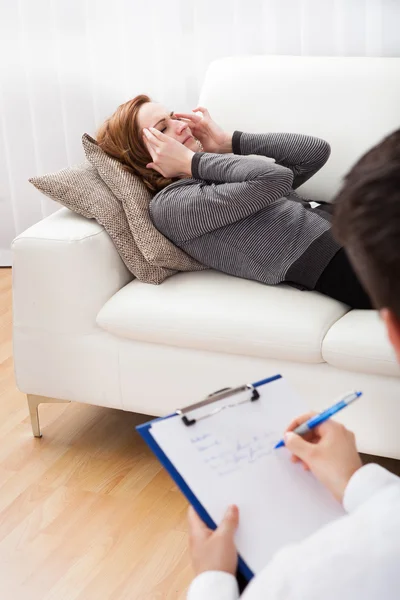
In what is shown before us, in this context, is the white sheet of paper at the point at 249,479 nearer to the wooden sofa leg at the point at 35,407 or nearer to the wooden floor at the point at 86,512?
the wooden floor at the point at 86,512

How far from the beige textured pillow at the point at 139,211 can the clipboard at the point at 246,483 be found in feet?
3.44

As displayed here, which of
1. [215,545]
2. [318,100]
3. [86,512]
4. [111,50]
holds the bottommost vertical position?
[86,512]

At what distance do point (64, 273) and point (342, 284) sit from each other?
70cm

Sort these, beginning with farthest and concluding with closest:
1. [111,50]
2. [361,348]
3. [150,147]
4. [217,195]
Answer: [111,50] → [150,147] → [217,195] → [361,348]

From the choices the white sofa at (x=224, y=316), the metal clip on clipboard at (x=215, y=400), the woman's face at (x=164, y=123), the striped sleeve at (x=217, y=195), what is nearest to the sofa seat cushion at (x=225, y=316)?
the white sofa at (x=224, y=316)

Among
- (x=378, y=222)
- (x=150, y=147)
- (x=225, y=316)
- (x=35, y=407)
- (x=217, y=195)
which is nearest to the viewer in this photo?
(x=378, y=222)

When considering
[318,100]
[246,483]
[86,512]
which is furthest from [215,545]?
[318,100]

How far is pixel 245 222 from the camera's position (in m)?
2.14

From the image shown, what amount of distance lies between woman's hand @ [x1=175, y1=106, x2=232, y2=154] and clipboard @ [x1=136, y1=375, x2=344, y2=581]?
1358mm

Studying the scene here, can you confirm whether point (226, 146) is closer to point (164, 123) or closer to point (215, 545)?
point (164, 123)

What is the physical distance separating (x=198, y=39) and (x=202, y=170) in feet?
3.43

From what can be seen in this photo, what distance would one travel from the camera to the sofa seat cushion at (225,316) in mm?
1933

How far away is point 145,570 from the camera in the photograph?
1.80 meters

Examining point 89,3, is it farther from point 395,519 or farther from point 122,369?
point 395,519
